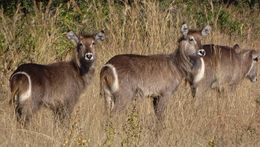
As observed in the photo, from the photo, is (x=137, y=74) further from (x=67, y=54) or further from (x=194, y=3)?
(x=194, y=3)

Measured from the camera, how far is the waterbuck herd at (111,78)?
291 inches

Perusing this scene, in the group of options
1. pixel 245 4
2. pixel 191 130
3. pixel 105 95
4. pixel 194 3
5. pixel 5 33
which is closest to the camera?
pixel 191 130

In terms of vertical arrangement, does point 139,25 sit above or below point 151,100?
above

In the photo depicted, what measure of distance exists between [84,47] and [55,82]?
0.71 metres

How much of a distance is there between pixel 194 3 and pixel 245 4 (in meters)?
4.20

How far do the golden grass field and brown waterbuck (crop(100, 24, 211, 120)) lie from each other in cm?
13

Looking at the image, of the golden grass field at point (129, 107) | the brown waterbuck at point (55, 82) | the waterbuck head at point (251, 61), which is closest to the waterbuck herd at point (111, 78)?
the brown waterbuck at point (55, 82)

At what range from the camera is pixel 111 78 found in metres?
8.23

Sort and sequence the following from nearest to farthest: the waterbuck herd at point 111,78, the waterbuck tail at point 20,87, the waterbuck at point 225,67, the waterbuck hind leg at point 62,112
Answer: the waterbuck tail at point 20,87
the waterbuck herd at point 111,78
the waterbuck hind leg at point 62,112
the waterbuck at point 225,67

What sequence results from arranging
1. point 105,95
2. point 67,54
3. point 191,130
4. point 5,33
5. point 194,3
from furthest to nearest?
1. point 194,3
2. point 67,54
3. point 5,33
4. point 105,95
5. point 191,130

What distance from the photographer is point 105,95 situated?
27.1 feet

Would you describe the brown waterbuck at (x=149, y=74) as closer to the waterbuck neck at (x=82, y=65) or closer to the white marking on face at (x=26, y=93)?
the waterbuck neck at (x=82, y=65)

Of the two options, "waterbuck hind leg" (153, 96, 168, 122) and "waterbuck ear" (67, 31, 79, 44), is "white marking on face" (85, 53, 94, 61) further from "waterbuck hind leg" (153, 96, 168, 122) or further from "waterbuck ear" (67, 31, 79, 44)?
"waterbuck hind leg" (153, 96, 168, 122)

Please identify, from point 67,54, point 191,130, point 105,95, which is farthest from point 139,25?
point 191,130
